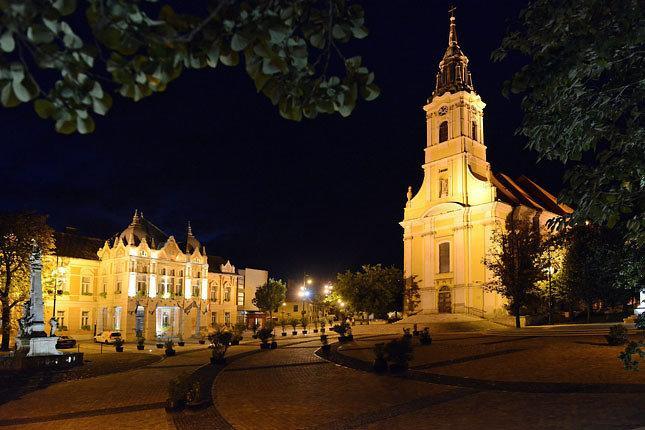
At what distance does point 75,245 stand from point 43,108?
218 ft

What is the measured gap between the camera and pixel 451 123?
6362 centimetres

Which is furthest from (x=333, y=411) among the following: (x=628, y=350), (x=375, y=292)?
(x=375, y=292)

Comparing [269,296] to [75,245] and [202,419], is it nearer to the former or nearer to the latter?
[75,245]

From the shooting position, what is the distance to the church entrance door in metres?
59.7

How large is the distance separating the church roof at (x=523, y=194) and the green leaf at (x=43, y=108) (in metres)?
60.6

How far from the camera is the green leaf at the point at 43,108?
354cm

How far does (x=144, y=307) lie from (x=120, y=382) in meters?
43.6

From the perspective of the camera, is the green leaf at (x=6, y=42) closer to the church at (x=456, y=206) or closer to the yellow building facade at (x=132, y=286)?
the church at (x=456, y=206)

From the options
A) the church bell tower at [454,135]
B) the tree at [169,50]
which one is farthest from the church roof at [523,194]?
the tree at [169,50]

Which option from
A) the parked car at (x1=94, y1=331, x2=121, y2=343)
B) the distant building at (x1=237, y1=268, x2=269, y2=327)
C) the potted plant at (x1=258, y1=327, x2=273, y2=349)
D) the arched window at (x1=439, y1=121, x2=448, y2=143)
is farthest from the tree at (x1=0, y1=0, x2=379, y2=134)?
the distant building at (x1=237, y1=268, x2=269, y2=327)

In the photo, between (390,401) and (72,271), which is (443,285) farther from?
(390,401)

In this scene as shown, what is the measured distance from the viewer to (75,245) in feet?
211

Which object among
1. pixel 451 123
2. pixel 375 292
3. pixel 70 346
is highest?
pixel 451 123

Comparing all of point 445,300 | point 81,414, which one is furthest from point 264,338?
point 445,300
